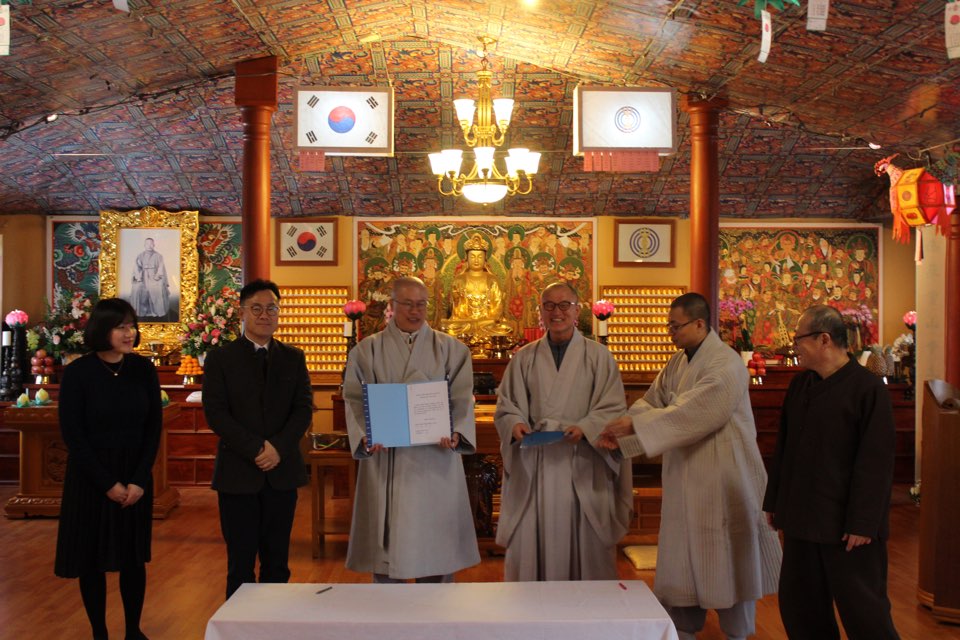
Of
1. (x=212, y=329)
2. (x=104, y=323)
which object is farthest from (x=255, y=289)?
(x=212, y=329)

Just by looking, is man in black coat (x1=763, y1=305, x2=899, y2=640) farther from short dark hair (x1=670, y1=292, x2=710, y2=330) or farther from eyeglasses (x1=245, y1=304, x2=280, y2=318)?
eyeglasses (x1=245, y1=304, x2=280, y2=318)

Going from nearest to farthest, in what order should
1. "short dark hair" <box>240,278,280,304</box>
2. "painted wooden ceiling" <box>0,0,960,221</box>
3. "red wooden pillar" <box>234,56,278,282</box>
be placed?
"short dark hair" <box>240,278,280,304</box> → "painted wooden ceiling" <box>0,0,960,221</box> → "red wooden pillar" <box>234,56,278,282</box>

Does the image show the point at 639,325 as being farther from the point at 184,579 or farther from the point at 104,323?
the point at 104,323

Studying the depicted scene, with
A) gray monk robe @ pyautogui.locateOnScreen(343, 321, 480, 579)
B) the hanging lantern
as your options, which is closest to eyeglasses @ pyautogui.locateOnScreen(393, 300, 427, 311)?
gray monk robe @ pyautogui.locateOnScreen(343, 321, 480, 579)

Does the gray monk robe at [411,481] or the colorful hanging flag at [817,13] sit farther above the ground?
the colorful hanging flag at [817,13]

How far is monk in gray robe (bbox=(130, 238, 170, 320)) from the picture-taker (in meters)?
10.2

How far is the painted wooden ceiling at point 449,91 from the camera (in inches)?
222

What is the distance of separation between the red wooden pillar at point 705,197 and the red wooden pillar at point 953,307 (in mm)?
1708

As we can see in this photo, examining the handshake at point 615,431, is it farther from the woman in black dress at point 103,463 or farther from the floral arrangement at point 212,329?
the floral arrangement at point 212,329

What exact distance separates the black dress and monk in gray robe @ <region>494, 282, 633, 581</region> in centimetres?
153

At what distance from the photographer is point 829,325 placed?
10.5 ft

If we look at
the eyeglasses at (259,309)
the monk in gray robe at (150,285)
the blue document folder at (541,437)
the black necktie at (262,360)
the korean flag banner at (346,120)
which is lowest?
the blue document folder at (541,437)

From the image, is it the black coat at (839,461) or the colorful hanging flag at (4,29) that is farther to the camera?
the colorful hanging flag at (4,29)

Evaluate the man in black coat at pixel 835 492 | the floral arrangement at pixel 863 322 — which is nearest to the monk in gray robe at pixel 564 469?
the man in black coat at pixel 835 492
